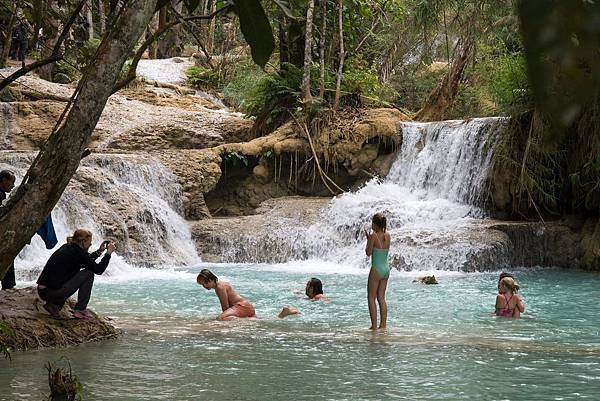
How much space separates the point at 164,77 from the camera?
28.1 meters

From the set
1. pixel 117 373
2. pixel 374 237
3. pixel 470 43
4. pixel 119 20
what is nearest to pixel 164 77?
pixel 470 43

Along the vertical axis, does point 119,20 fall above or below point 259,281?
above

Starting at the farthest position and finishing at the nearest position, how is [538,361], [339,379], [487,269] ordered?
[487,269] < [538,361] < [339,379]

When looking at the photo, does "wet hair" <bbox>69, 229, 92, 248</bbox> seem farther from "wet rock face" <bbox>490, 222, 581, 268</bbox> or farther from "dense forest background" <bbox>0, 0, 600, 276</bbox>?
"wet rock face" <bbox>490, 222, 581, 268</bbox>

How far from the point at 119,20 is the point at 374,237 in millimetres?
5786

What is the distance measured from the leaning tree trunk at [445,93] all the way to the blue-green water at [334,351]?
10.2 m

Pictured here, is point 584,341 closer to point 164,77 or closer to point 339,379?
point 339,379

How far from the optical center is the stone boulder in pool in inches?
273

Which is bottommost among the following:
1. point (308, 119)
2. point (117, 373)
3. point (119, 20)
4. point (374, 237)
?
point (117, 373)

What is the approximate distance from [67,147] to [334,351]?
16.1ft

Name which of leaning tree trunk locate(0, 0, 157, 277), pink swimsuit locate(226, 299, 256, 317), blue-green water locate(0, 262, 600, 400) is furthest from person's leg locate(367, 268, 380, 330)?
leaning tree trunk locate(0, 0, 157, 277)

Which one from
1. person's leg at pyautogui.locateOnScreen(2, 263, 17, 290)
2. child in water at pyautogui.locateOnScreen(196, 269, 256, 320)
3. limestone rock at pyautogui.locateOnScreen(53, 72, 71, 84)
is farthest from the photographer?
limestone rock at pyautogui.locateOnScreen(53, 72, 71, 84)

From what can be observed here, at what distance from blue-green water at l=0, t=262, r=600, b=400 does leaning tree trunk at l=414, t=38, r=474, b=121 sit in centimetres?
1024

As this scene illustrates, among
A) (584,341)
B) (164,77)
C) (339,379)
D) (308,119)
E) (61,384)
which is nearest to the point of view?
(61,384)
